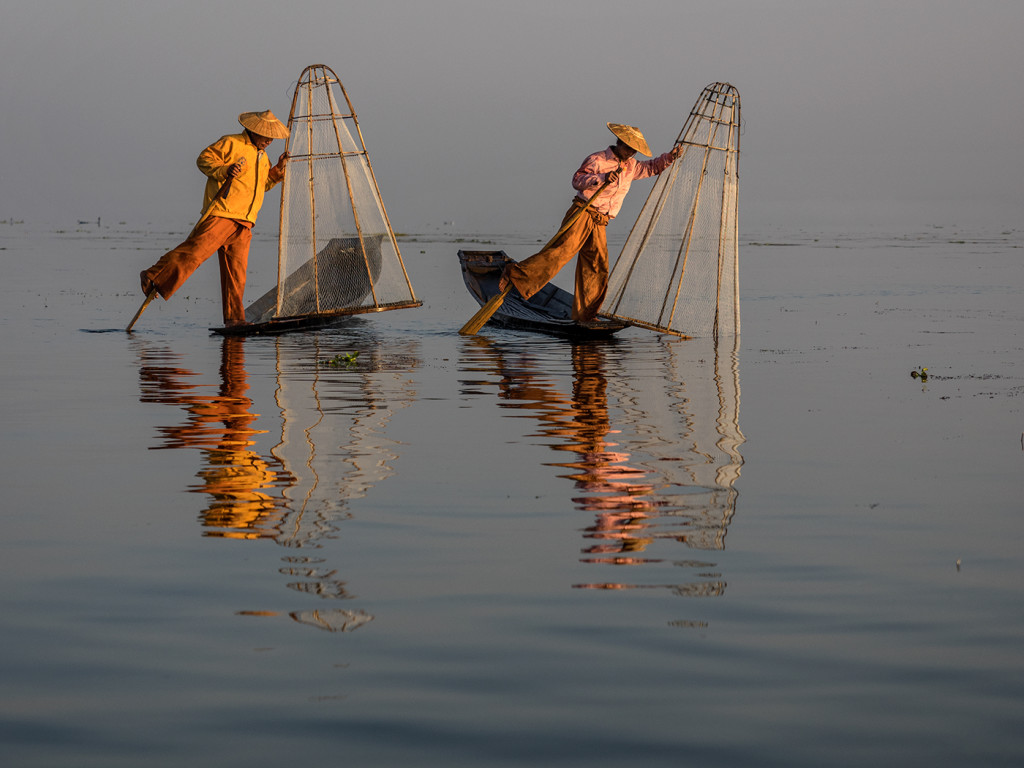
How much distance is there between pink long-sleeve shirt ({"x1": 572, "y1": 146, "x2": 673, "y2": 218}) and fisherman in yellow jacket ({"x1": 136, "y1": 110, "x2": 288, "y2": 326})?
3192 millimetres

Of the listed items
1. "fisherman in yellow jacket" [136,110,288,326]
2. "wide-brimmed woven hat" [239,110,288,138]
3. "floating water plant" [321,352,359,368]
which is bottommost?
"floating water plant" [321,352,359,368]

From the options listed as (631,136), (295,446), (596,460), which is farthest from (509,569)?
(631,136)

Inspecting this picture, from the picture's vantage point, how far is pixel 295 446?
7.86 meters

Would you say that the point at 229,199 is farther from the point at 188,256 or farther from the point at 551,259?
the point at 551,259

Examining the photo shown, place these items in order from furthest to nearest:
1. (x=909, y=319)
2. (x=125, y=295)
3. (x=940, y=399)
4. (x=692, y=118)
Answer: (x=125, y=295), (x=909, y=319), (x=692, y=118), (x=940, y=399)

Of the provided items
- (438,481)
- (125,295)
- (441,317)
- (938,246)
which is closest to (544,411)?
(438,481)

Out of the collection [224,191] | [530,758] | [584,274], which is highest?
[224,191]

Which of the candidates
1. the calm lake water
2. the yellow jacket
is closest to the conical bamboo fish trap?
the yellow jacket

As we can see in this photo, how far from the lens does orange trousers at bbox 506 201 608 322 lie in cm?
1476

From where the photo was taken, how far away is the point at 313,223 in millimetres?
15234

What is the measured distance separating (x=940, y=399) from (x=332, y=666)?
7.30m

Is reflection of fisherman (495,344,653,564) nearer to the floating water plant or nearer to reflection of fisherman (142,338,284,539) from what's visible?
reflection of fisherman (142,338,284,539)

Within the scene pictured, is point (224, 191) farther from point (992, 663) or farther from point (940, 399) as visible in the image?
point (992, 663)

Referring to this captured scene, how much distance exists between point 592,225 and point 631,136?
1.16 meters
